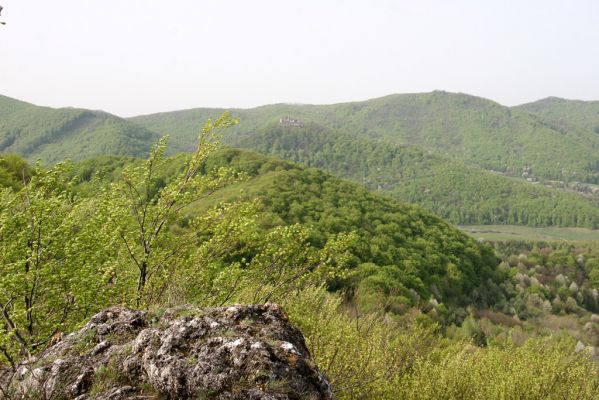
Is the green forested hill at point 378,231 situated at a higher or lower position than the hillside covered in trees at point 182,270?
lower

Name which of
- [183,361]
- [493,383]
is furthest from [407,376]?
[183,361]

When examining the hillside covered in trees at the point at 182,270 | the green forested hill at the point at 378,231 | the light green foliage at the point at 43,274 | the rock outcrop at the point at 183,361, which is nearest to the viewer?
the rock outcrop at the point at 183,361

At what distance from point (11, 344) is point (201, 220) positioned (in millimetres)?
5204

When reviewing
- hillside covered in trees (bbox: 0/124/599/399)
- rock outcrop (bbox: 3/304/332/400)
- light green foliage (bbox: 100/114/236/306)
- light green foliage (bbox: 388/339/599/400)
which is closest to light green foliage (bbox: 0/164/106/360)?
hillside covered in trees (bbox: 0/124/599/399)

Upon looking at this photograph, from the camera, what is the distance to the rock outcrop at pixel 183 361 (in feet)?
19.0

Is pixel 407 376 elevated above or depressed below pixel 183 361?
below

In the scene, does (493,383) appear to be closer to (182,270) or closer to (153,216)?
(182,270)

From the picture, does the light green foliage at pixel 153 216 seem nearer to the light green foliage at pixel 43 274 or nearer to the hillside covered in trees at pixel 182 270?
the hillside covered in trees at pixel 182 270

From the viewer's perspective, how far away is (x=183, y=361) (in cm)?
598

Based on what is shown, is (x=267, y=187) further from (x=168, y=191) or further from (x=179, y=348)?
(x=179, y=348)

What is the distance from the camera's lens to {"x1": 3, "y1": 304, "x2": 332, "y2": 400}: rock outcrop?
19.0ft

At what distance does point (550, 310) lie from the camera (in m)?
67.4

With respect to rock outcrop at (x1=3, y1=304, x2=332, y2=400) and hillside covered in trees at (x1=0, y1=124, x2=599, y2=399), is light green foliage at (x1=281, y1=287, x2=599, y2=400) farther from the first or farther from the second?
rock outcrop at (x1=3, y1=304, x2=332, y2=400)

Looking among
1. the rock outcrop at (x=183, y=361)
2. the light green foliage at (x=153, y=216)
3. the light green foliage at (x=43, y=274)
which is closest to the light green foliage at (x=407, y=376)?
the light green foliage at (x=153, y=216)
